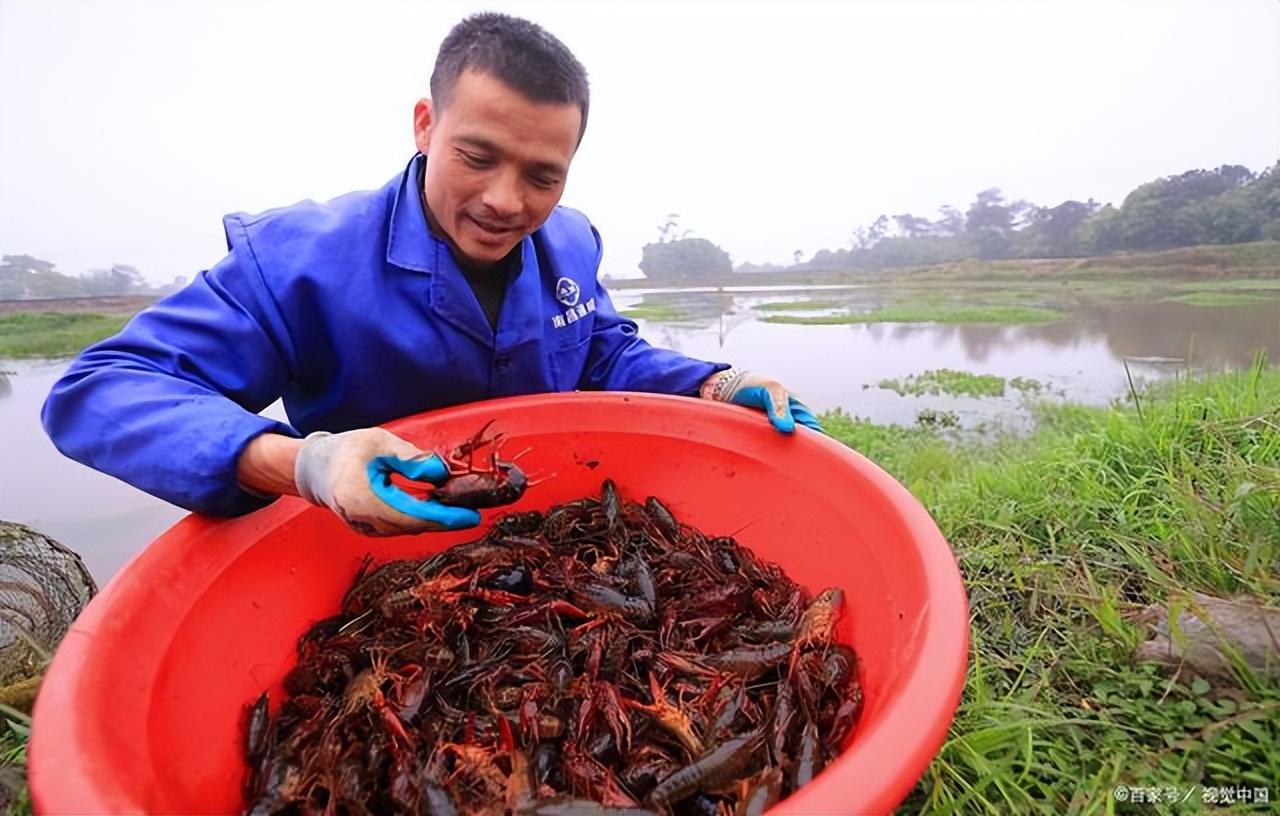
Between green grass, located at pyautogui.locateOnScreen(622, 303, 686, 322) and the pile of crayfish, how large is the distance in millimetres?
14004

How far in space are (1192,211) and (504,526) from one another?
21013mm

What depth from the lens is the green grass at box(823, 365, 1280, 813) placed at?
1833 mm

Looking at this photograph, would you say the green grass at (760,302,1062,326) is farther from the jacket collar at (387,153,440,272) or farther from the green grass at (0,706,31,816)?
the green grass at (0,706,31,816)

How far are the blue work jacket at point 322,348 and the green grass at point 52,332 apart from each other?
1016 centimetres

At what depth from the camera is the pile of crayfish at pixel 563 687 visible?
1.46 m

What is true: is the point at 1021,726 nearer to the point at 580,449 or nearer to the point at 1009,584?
the point at 1009,584

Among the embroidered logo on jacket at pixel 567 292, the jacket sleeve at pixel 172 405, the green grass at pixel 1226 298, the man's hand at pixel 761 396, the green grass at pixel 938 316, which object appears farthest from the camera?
the green grass at pixel 938 316

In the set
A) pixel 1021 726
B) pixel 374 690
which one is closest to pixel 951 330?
pixel 1021 726

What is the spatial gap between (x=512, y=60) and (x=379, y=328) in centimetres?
96

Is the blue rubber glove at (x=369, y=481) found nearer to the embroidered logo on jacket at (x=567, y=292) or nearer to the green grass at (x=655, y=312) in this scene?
the embroidered logo on jacket at (x=567, y=292)

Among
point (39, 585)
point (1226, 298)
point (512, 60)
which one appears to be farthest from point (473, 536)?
point (1226, 298)

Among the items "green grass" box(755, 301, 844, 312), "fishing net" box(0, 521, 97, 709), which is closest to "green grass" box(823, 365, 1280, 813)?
"fishing net" box(0, 521, 97, 709)

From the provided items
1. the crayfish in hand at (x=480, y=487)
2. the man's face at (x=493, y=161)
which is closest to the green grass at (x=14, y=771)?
the crayfish in hand at (x=480, y=487)

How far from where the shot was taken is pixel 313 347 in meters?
2.25
